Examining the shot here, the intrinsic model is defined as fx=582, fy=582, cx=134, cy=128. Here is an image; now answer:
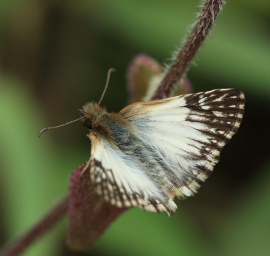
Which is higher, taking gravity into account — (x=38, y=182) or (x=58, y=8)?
(x=58, y=8)

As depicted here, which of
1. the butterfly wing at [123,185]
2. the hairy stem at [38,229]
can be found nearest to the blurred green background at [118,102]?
the hairy stem at [38,229]

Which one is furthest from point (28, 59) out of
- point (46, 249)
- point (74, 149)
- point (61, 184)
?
point (46, 249)

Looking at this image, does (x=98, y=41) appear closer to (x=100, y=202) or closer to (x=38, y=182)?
(x=38, y=182)

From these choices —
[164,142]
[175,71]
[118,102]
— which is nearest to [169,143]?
[164,142]

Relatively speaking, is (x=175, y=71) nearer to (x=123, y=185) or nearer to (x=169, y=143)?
(x=169, y=143)

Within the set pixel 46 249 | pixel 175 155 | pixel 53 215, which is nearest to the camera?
pixel 175 155

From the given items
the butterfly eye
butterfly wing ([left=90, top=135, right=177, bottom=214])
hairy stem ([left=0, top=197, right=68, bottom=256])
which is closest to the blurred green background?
hairy stem ([left=0, top=197, right=68, bottom=256])

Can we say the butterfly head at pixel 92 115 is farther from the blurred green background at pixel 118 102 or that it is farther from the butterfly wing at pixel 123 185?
the blurred green background at pixel 118 102

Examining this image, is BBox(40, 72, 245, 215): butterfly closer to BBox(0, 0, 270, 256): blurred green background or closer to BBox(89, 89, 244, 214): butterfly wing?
BBox(89, 89, 244, 214): butterfly wing
